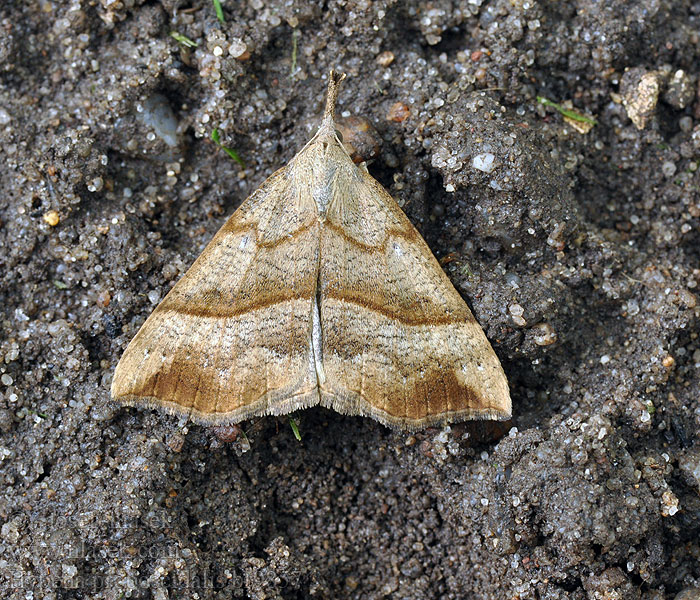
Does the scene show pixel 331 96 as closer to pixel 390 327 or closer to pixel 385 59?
pixel 385 59

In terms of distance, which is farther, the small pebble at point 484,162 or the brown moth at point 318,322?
the small pebble at point 484,162

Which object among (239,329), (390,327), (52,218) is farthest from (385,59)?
(52,218)

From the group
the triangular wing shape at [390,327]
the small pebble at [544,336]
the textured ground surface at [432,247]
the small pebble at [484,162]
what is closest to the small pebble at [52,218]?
the textured ground surface at [432,247]

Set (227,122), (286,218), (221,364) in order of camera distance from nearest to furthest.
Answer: (221,364), (286,218), (227,122)

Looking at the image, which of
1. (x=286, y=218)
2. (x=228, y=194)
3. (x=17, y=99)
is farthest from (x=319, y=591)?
(x=17, y=99)

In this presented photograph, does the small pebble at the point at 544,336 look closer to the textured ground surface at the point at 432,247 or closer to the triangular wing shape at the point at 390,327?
the textured ground surface at the point at 432,247

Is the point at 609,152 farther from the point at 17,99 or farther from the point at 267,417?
the point at 17,99

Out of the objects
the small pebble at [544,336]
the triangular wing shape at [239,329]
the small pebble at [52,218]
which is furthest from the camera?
the small pebble at [52,218]

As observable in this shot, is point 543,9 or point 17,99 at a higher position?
point 17,99
